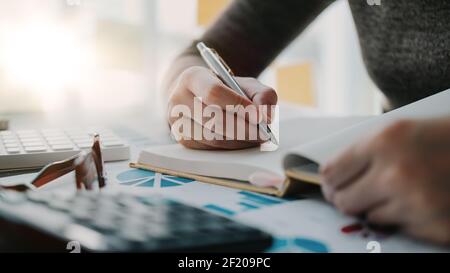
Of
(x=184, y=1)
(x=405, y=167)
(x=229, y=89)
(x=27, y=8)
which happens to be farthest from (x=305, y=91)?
→ (x=405, y=167)

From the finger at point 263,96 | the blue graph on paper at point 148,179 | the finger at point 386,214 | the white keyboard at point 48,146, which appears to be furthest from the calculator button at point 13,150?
the finger at point 386,214

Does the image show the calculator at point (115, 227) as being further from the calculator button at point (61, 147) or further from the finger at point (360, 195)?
the calculator button at point (61, 147)

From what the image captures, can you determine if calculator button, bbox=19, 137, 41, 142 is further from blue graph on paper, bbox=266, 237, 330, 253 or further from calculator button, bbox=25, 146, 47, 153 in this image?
blue graph on paper, bbox=266, 237, 330, 253

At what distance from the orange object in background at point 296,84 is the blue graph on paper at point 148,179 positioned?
3.57ft

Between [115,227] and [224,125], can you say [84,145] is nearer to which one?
[224,125]

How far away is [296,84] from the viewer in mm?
1616

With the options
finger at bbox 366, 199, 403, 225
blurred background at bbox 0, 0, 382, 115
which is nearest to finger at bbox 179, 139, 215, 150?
finger at bbox 366, 199, 403, 225

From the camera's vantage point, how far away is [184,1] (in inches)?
44.8

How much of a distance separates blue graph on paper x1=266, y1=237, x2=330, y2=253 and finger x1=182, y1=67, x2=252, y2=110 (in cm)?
19

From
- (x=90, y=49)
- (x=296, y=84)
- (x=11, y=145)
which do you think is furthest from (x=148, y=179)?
(x=296, y=84)

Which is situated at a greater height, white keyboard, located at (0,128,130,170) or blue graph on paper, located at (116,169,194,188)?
white keyboard, located at (0,128,130,170)

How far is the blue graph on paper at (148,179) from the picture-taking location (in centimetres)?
42

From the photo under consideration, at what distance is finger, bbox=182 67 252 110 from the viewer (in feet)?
1.50
